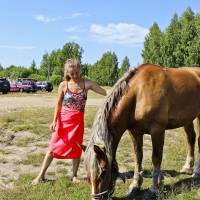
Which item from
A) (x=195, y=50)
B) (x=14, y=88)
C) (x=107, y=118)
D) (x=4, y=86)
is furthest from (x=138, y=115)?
(x=14, y=88)

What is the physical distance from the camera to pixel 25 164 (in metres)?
7.37

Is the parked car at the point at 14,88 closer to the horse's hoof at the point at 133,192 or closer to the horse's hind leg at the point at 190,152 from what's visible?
the horse's hind leg at the point at 190,152

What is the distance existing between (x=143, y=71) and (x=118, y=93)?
23.7 inches

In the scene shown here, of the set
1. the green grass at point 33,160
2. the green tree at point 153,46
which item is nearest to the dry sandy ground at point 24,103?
the green grass at point 33,160

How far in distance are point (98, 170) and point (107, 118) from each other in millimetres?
774

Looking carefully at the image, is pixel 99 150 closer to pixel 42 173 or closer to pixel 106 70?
pixel 42 173

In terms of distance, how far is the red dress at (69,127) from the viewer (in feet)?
20.2

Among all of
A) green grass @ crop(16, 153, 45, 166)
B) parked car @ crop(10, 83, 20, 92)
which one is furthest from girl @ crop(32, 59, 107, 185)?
parked car @ crop(10, 83, 20, 92)

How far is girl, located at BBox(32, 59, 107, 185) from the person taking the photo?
6.14m

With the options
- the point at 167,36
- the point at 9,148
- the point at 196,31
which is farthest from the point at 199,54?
the point at 9,148

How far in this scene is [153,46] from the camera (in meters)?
53.2

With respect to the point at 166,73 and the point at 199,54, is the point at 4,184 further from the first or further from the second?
the point at 199,54

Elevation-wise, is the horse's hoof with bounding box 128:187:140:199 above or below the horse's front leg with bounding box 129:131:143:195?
below

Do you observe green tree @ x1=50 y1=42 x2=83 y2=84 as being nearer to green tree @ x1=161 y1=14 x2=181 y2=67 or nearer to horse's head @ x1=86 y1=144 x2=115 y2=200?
green tree @ x1=161 y1=14 x2=181 y2=67
